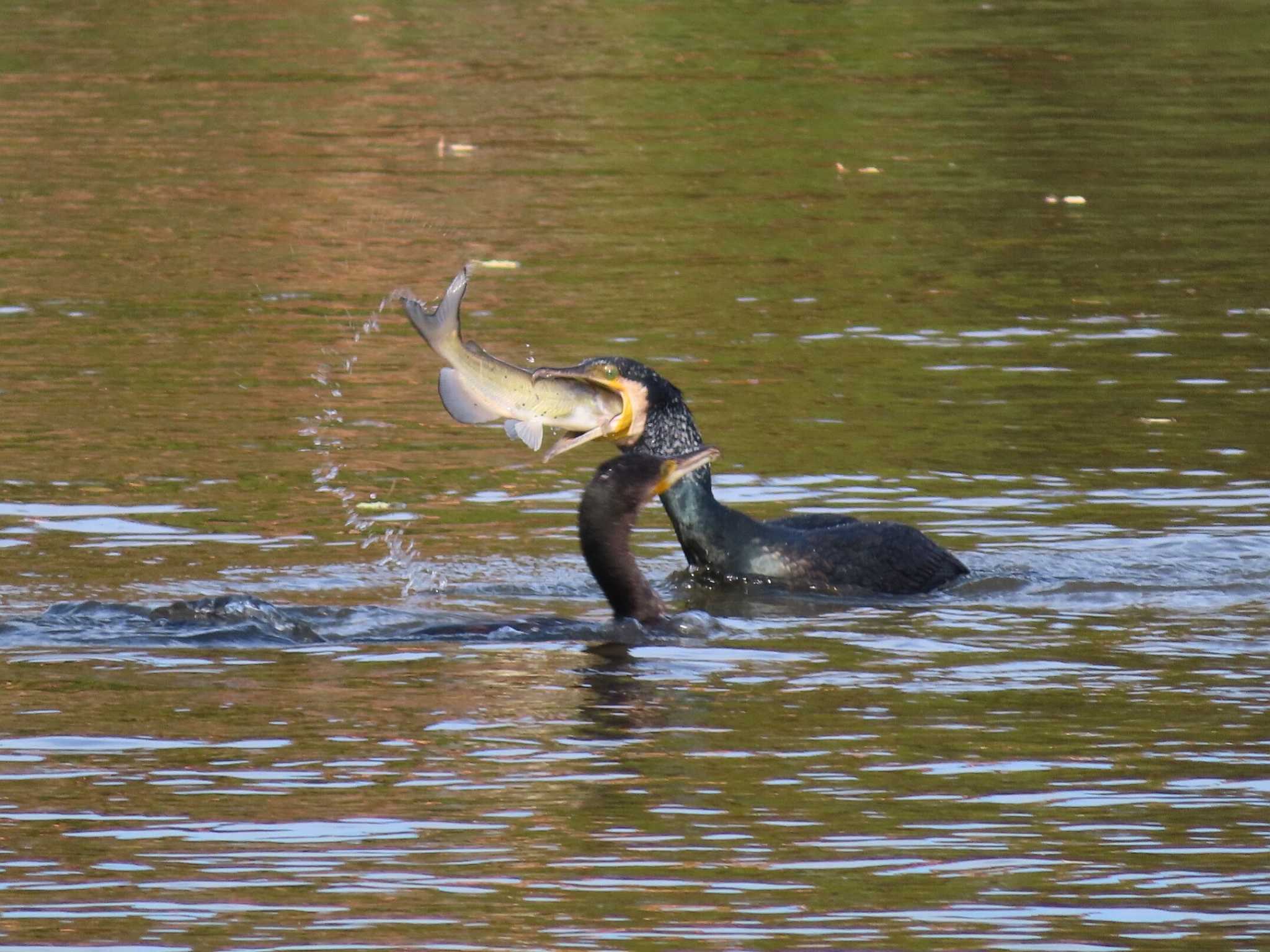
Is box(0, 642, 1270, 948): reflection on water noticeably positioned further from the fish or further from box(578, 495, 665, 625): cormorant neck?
the fish

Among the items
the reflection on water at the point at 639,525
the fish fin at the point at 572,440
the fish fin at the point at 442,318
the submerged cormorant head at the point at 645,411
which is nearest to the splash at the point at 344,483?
the reflection on water at the point at 639,525

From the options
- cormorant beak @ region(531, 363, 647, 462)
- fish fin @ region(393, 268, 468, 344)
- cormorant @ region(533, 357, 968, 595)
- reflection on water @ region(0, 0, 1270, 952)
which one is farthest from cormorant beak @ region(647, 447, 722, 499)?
fish fin @ region(393, 268, 468, 344)

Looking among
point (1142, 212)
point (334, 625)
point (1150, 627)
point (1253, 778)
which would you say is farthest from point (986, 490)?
point (1142, 212)

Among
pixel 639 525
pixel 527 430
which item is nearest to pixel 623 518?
pixel 527 430

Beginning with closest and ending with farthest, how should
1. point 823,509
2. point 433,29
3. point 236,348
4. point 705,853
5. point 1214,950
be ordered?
point 1214,950 < point 705,853 < point 823,509 < point 236,348 < point 433,29

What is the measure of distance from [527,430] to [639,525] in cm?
260

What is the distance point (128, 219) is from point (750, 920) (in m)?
14.9

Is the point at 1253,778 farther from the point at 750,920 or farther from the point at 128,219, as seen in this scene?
the point at 128,219

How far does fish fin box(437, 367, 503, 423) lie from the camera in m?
9.78

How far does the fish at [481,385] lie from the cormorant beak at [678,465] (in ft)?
1.62

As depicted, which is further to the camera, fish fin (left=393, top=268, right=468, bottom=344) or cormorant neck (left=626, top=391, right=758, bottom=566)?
cormorant neck (left=626, top=391, right=758, bottom=566)

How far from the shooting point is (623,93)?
26.8 m

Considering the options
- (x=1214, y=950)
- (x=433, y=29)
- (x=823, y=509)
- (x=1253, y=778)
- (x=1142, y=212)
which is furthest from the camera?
(x=433, y=29)

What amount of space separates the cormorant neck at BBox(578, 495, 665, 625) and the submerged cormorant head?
0.97m
